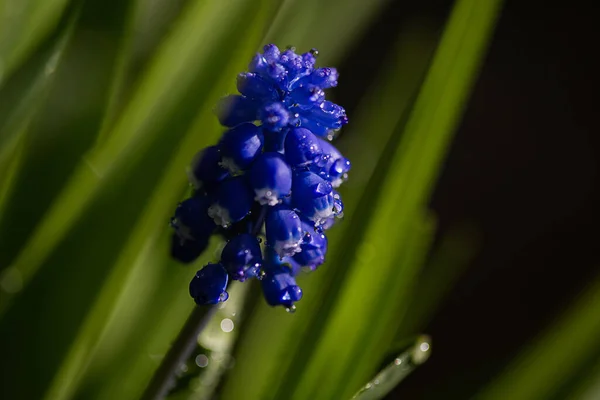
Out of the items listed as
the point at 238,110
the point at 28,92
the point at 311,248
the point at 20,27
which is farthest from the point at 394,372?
the point at 20,27

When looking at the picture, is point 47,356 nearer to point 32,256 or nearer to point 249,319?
point 32,256

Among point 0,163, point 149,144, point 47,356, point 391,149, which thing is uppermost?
point 391,149

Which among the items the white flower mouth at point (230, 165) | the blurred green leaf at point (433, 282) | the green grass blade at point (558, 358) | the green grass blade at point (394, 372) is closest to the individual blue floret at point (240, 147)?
the white flower mouth at point (230, 165)

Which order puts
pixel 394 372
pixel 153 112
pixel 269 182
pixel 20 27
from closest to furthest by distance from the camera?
pixel 269 182, pixel 394 372, pixel 153 112, pixel 20 27

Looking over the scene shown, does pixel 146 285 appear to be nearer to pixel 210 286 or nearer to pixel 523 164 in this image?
pixel 210 286

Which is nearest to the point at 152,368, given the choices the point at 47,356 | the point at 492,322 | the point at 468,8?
the point at 47,356

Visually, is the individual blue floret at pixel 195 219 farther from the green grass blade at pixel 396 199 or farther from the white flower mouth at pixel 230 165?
the green grass blade at pixel 396 199
